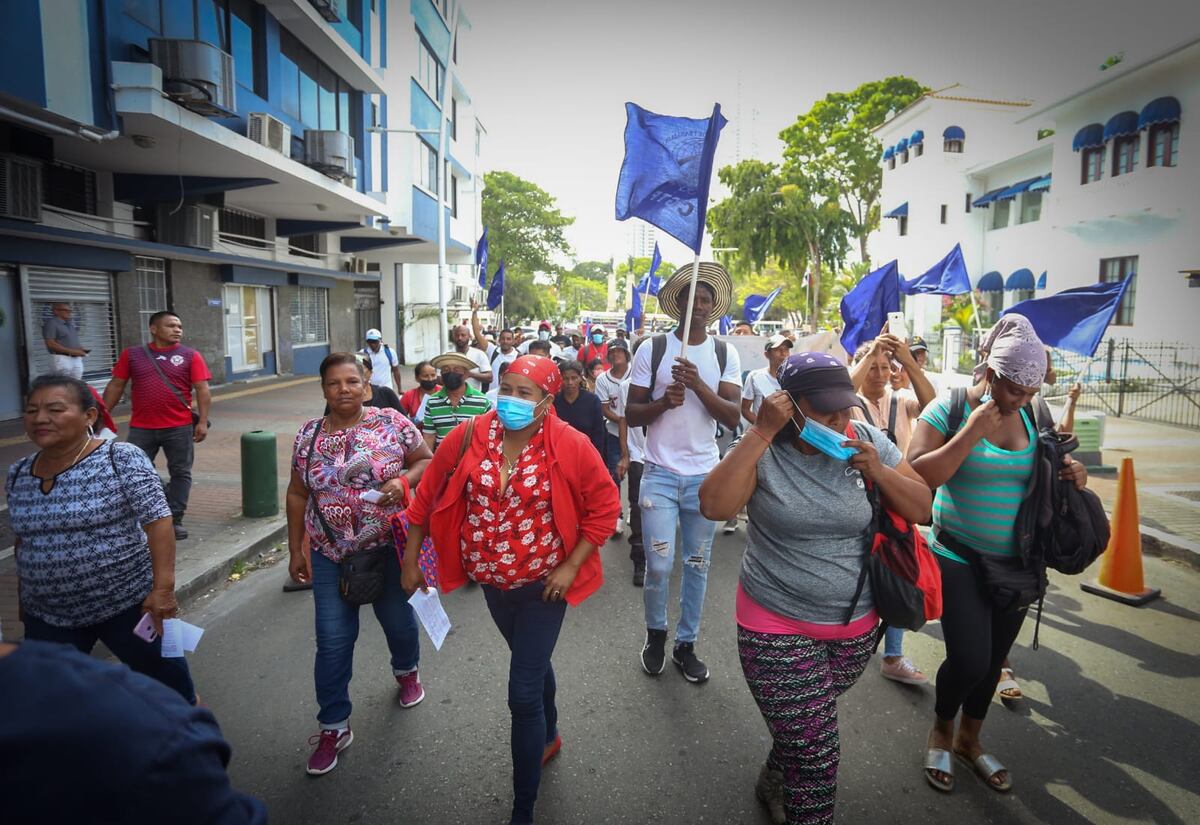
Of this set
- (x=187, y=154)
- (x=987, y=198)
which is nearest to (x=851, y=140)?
(x=987, y=198)

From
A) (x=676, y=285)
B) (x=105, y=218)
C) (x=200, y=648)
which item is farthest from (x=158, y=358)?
(x=105, y=218)

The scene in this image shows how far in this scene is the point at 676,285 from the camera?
489 centimetres

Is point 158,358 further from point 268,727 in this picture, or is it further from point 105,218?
point 105,218

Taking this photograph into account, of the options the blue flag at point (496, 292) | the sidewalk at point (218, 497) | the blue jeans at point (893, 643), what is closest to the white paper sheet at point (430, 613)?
the blue jeans at point (893, 643)

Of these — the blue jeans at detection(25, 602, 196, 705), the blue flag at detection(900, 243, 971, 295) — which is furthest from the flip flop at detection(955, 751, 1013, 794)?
the blue flag at detection(900, 243, 971, 295)

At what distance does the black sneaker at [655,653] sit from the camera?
4.09 metres

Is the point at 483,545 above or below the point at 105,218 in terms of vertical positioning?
below

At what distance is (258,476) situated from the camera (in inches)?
274

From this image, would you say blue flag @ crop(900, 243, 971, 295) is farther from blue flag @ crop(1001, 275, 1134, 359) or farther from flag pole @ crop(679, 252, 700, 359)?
flag pole @ crop(679, 252, 700, 359)

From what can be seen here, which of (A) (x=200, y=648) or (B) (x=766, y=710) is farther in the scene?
(A) (x=200, y=648)

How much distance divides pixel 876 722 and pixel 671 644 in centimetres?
128

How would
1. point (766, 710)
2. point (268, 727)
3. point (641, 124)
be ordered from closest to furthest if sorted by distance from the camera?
1. point (766, 710)
2. point (268, 727)
3. point (641, 124)

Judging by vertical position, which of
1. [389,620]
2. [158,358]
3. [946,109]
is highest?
[946,109]

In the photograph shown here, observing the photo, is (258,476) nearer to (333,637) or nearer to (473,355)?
(473,355)
